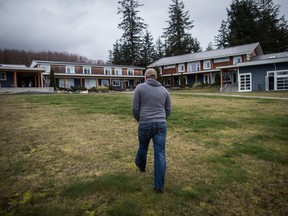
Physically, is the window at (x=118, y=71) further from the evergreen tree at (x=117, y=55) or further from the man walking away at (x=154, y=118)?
the man walking away at (x=154, y=118)

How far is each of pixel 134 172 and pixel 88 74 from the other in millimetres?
44219

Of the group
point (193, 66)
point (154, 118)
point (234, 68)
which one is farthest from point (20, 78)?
point (154, 118)

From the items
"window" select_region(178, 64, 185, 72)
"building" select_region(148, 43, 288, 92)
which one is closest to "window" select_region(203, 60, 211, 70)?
"building" select_region(148, 43, 288, 92)

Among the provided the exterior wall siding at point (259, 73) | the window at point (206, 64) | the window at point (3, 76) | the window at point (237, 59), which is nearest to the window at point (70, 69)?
the window at point (3, 76)

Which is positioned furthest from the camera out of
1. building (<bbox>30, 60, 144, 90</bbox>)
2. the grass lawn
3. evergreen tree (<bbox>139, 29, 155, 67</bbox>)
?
evergreen tree (<bbox>139, 29, 155, 67</bbox>)

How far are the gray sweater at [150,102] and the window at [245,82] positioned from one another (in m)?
31.0

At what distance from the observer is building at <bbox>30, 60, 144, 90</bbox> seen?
4275cm

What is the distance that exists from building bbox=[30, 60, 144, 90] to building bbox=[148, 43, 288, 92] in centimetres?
799

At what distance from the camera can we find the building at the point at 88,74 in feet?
140

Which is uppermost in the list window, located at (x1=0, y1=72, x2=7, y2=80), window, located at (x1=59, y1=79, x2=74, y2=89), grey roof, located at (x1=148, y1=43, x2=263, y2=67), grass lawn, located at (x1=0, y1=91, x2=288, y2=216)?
grey roof, located at (x1=148, y1=43, x2=263, y2=67)

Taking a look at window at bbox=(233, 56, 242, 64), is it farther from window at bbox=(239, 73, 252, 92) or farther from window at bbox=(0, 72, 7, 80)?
window at bbox=(0, 72, 7, 80)

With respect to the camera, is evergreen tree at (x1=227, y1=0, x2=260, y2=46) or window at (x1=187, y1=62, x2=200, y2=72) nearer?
window at (x1=187, y1=62, x2=200, y2=72)

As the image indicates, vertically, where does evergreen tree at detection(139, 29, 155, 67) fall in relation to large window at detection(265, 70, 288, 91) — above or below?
above

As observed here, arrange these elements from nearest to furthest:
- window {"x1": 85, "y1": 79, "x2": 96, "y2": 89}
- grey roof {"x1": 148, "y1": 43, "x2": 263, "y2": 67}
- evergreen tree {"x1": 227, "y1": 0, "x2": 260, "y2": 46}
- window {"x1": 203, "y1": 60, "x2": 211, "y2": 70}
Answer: grey roof {"x1": 148, "y1": 43, "x2": 263, "y2": 67} → window {"x1": 203, "y1": 60, "x2": 211, "y2": 70} → window {"x1": 85, "y1": 79, "x2": 96, "y2": 89} → evergreen tree {"x1": 227, "y1": 0, "x2": 260, "y2": 46}
